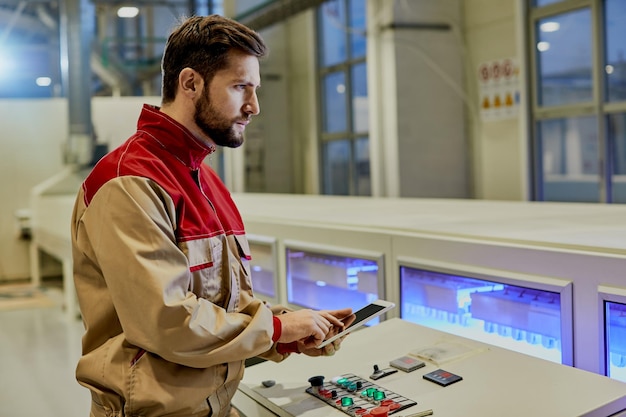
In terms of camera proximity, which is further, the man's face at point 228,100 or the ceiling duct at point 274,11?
the ceiling duct at point 274,11

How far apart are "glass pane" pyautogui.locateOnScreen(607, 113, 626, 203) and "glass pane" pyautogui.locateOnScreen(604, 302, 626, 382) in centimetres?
396

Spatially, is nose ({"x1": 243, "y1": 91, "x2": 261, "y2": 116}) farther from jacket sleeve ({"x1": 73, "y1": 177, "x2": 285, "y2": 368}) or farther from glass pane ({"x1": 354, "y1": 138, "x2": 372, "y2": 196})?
glass pane ({"x1": 354, "y1": 138, "x2": 372, "y2": 196})

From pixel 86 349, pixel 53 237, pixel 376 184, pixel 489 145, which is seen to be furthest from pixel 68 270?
pixel 86 349

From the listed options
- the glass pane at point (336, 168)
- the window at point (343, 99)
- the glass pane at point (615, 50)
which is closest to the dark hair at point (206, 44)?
the glass pane at point (615, 50)

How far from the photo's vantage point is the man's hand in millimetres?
1127

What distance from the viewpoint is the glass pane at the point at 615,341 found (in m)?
1.34

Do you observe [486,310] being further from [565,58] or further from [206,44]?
[565,58]

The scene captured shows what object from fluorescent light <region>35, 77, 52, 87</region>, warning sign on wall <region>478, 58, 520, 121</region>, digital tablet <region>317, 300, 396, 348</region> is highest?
fluorescent light <region>35, 77, 52, 87</region>

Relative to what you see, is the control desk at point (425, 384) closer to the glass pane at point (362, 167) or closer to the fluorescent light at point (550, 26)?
the fluorescent light at point (550, 26)

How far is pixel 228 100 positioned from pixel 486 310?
0.92 m

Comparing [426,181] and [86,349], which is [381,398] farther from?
[426,181]

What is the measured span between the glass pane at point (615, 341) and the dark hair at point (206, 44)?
884 mm

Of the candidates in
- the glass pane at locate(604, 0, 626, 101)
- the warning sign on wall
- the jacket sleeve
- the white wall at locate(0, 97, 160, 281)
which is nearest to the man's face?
the jacket sleeve

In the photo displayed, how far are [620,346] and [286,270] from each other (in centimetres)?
129
